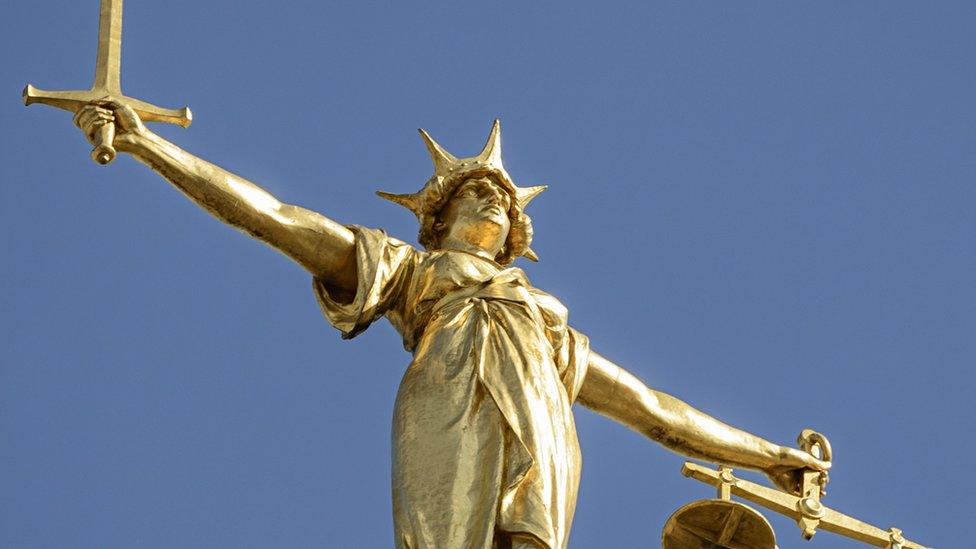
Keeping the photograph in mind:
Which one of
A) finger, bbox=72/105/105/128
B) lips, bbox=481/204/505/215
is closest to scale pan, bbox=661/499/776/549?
lips, bbox=481/204/505/215

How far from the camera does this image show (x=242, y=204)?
578 inches

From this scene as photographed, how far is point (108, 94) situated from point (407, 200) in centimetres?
227

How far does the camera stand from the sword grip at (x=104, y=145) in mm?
14102

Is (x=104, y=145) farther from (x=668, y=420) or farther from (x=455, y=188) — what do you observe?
(x=668, y=420)

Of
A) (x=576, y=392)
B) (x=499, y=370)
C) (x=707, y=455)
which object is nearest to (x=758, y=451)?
(x=707, y=455)

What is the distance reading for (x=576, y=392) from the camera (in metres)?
15.3

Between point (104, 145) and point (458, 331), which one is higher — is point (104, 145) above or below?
above

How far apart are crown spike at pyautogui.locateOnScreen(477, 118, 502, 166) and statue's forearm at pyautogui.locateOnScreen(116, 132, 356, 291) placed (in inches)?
46.3

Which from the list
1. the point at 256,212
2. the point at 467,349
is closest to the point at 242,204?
the point at 256,212

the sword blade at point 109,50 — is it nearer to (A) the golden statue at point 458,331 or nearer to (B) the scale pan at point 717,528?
(A) the golden statue at point 458,331

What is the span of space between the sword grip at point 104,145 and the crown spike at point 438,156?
236cm

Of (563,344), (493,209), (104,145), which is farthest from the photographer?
(493,209)

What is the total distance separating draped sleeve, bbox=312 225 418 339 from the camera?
1493 centimetres

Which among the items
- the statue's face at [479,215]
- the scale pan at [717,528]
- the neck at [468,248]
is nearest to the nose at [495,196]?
the statue's face at [479,215]
